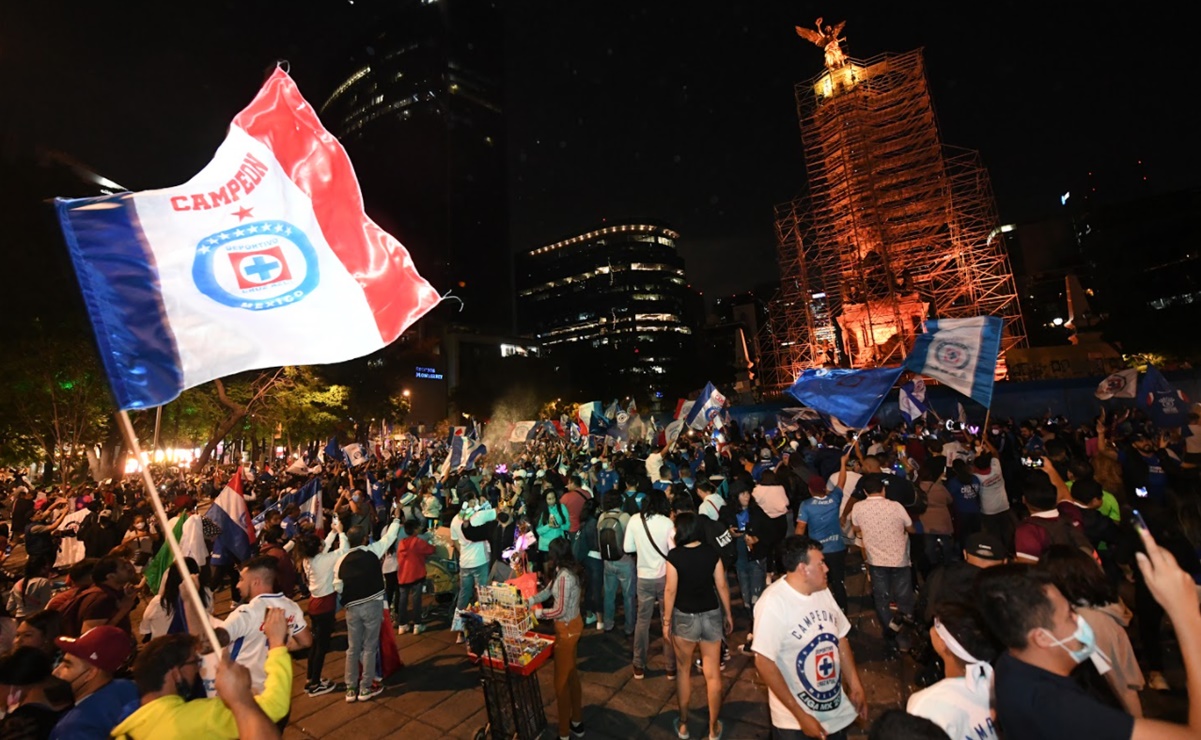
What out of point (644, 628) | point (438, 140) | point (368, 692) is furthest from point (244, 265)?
point (438, 140)

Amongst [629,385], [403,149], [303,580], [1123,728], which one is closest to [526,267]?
[403,149]

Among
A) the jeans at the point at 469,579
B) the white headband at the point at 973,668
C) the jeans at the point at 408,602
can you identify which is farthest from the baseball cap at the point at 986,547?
the jeans at the point at 408,602

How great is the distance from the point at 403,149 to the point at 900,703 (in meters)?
136

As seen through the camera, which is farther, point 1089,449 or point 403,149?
point 403,149

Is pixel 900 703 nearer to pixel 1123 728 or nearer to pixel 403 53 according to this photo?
pixel 1123 728

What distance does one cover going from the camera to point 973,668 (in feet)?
8.21

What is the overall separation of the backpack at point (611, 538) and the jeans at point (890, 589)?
10.1 feet

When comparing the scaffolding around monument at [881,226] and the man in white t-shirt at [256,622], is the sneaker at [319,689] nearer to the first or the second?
the man in white t-shirt at [256,622]

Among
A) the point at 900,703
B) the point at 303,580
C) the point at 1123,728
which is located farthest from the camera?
the point at 303,580

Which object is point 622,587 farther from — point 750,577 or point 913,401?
point 913,401

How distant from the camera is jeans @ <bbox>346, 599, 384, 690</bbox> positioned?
603cm

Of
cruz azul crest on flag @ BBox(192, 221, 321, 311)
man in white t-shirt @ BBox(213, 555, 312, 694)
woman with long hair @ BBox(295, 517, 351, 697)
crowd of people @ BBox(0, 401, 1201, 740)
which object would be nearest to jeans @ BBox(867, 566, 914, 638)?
crowd of people @ BBox(0, 401, 1201, 740)

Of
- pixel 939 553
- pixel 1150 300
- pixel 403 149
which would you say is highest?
pixel 403 149

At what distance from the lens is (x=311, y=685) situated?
6.38m
